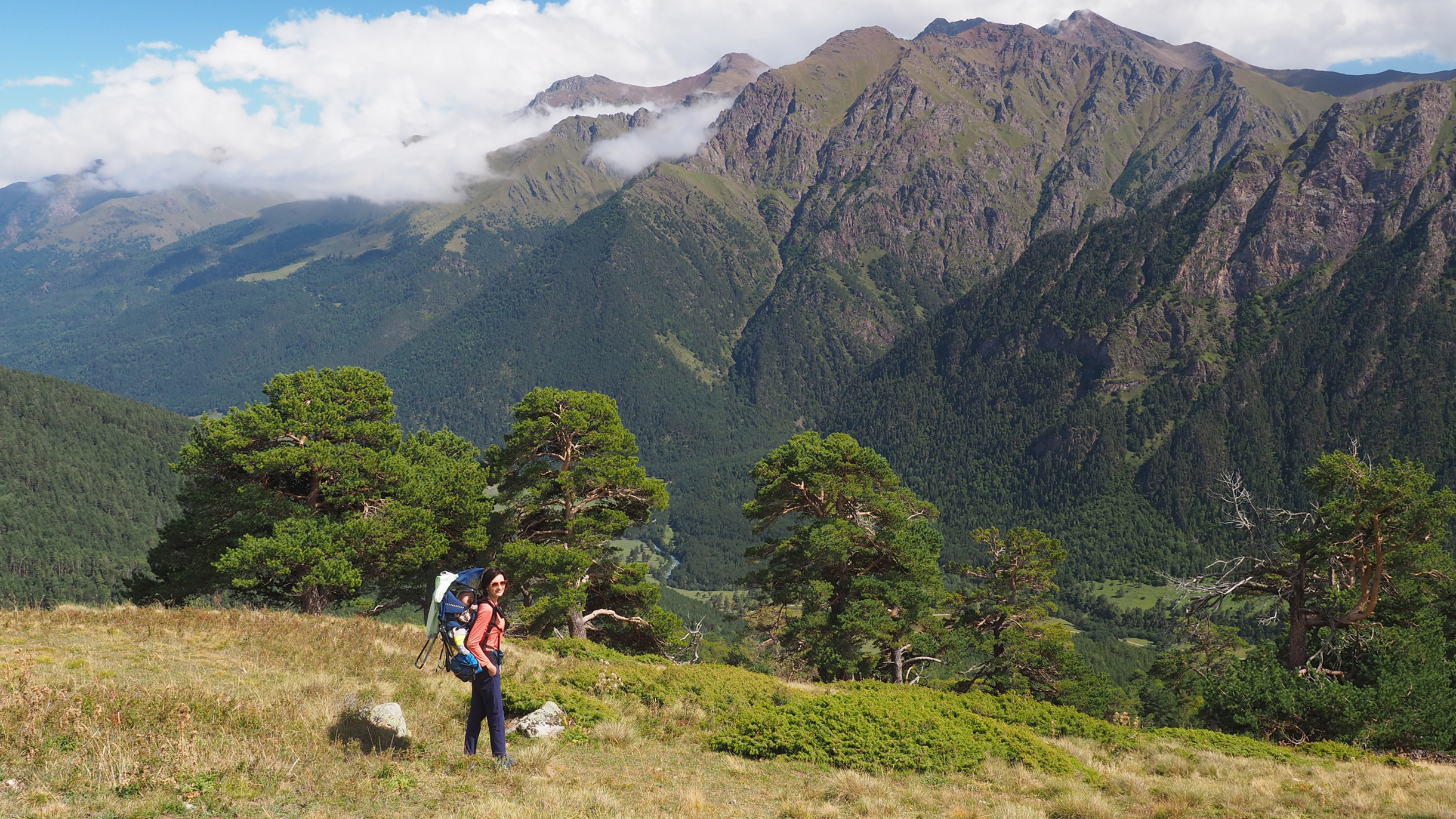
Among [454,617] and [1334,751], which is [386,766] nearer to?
[454,617]

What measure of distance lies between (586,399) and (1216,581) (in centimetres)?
2828

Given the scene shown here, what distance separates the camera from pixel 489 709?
12602mm

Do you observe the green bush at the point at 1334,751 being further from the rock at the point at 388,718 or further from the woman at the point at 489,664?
the rock at the point at 388,718

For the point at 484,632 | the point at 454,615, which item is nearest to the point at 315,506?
the point at 454,615

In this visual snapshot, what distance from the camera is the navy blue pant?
12.4 m

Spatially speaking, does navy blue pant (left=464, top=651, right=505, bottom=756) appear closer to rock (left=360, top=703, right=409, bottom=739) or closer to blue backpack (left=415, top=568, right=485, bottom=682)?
blue backpack (left=415, top=568, right=485, bottom=682)

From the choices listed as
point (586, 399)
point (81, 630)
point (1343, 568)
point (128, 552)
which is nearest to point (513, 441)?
point (586, 399)

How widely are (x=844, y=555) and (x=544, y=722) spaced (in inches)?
742

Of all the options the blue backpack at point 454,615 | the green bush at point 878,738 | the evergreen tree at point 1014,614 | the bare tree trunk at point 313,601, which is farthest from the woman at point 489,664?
the evergreen tree at point 1014,614

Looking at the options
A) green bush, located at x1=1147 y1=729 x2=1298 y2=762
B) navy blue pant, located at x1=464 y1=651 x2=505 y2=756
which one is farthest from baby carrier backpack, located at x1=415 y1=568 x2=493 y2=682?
green bush, located at x1=1147 y1=729 x2=1298 y2=762

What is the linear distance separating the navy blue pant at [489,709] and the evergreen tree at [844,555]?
820 inches

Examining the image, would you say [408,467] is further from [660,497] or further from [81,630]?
[81,630]

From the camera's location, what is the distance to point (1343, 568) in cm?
2761

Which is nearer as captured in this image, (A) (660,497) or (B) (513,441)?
(B) (513,441)
